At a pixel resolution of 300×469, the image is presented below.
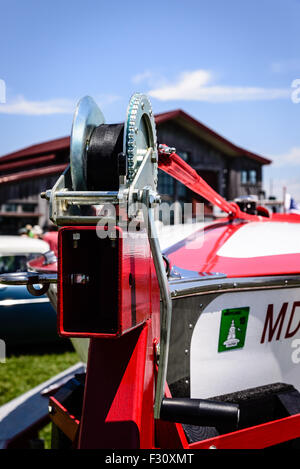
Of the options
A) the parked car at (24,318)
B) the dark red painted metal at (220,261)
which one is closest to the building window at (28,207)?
the parked car at (24,318)

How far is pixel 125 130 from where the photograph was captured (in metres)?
1.38

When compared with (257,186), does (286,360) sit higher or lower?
lower

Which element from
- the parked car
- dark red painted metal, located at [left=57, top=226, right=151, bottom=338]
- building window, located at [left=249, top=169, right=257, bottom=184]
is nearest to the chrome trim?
dark red painted metal, located at [left=57, top=226, right=151, bottom=338]

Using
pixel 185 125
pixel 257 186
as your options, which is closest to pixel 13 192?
pixel 185 125

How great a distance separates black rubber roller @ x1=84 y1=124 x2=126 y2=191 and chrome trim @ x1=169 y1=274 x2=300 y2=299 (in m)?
0.61

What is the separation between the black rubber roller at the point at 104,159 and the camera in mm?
1458

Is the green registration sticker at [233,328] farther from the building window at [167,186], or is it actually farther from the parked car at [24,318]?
the building window at [167,186]

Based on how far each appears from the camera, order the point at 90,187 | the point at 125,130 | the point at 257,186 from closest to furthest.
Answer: the point at 125,130 < the point at 90,187 < the point at 257,186

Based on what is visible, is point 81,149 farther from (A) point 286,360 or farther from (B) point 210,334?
(A) point 286,360

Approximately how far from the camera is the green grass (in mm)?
4500

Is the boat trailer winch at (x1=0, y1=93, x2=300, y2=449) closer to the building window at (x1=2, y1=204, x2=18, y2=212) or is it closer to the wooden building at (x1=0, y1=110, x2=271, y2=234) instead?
the wooden building at (x1=0, y1=110, x2=271, y2=234)

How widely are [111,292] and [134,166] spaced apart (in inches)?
16.4

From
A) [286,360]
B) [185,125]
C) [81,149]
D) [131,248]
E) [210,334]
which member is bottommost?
[286,360]

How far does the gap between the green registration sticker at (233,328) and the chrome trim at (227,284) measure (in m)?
0.12
